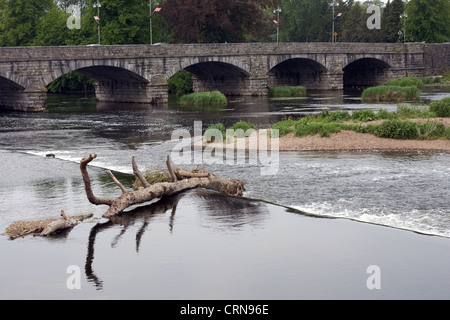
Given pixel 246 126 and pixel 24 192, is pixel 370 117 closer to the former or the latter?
pixel 246 126

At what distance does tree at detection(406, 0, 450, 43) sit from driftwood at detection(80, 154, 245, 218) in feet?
291

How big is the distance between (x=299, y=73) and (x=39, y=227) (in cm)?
7515

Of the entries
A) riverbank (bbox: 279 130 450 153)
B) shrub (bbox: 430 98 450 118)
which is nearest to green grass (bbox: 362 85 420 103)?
shrub (bbox: 430 98 450 118)

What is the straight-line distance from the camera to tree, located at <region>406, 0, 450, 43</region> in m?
106

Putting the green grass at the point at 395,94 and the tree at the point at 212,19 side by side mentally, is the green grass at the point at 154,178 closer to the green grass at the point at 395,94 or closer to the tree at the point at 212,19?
the green grass at the point at 395,94

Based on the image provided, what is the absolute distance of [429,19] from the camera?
106 metres

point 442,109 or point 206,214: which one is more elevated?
point 442,109

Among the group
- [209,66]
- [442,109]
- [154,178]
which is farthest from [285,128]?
[209,66]

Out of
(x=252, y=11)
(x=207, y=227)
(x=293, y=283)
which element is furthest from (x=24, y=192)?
(x=252, y=11)

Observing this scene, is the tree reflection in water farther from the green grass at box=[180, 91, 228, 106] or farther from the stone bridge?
the green grass at box=[180, 91, 228, 106]

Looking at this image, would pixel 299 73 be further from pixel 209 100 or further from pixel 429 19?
pixel 209 100

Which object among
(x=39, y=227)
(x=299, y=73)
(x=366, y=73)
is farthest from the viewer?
(x=366, y=73)

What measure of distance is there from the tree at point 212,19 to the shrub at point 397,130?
4796 centimetres

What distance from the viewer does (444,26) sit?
107812mm
